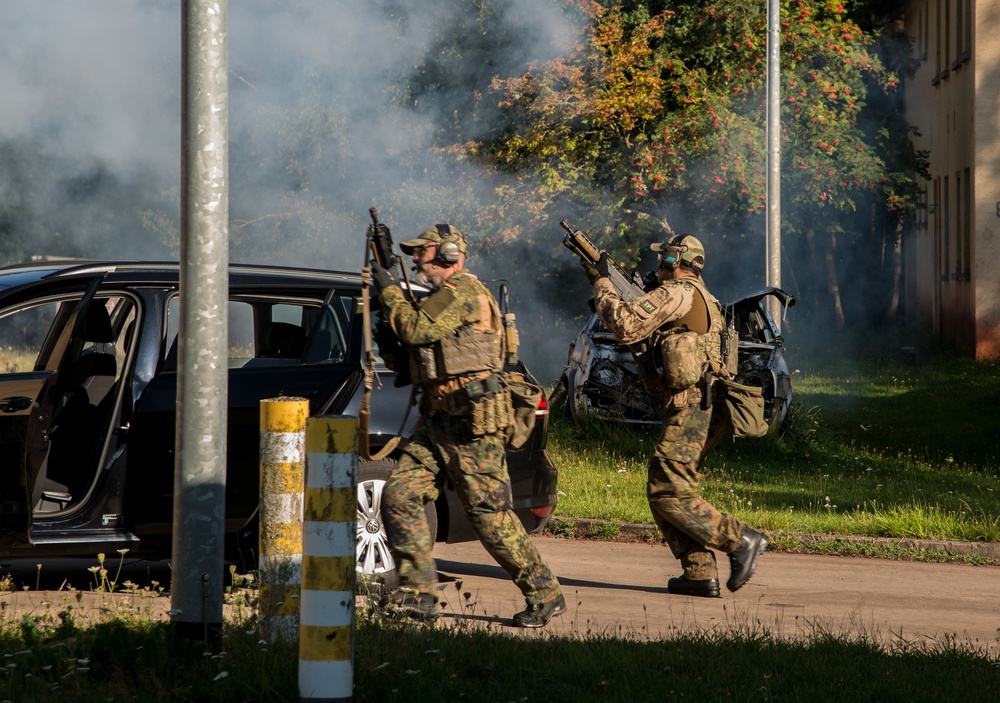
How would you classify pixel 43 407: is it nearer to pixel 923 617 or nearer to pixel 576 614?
pixel 576 614

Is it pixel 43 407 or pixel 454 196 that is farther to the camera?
pixel 454 196

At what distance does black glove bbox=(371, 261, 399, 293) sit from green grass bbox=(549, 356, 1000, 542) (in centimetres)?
345

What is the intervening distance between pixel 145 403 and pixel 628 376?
6.58m

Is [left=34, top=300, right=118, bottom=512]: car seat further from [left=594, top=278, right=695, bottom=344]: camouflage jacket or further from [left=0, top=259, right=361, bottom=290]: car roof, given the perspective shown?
[left=594, top=278, right=695, bottom=344]: camouflage jacket

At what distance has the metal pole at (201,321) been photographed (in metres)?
4.45

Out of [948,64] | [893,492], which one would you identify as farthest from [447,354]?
[948,64]

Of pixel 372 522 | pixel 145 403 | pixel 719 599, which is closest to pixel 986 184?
pixel 719 599

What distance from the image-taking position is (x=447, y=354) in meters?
5.50

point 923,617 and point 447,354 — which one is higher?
point 447,354

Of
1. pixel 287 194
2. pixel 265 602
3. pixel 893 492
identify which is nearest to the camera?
pixel 265 602

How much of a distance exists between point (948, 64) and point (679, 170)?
7731mm

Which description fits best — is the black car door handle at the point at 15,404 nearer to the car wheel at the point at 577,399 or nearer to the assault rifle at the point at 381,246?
the assault rifle at the point at 381,246

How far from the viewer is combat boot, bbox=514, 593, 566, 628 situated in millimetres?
5547

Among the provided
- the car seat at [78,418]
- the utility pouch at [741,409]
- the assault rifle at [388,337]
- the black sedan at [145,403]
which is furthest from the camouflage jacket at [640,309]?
the car seat at [78,418]
